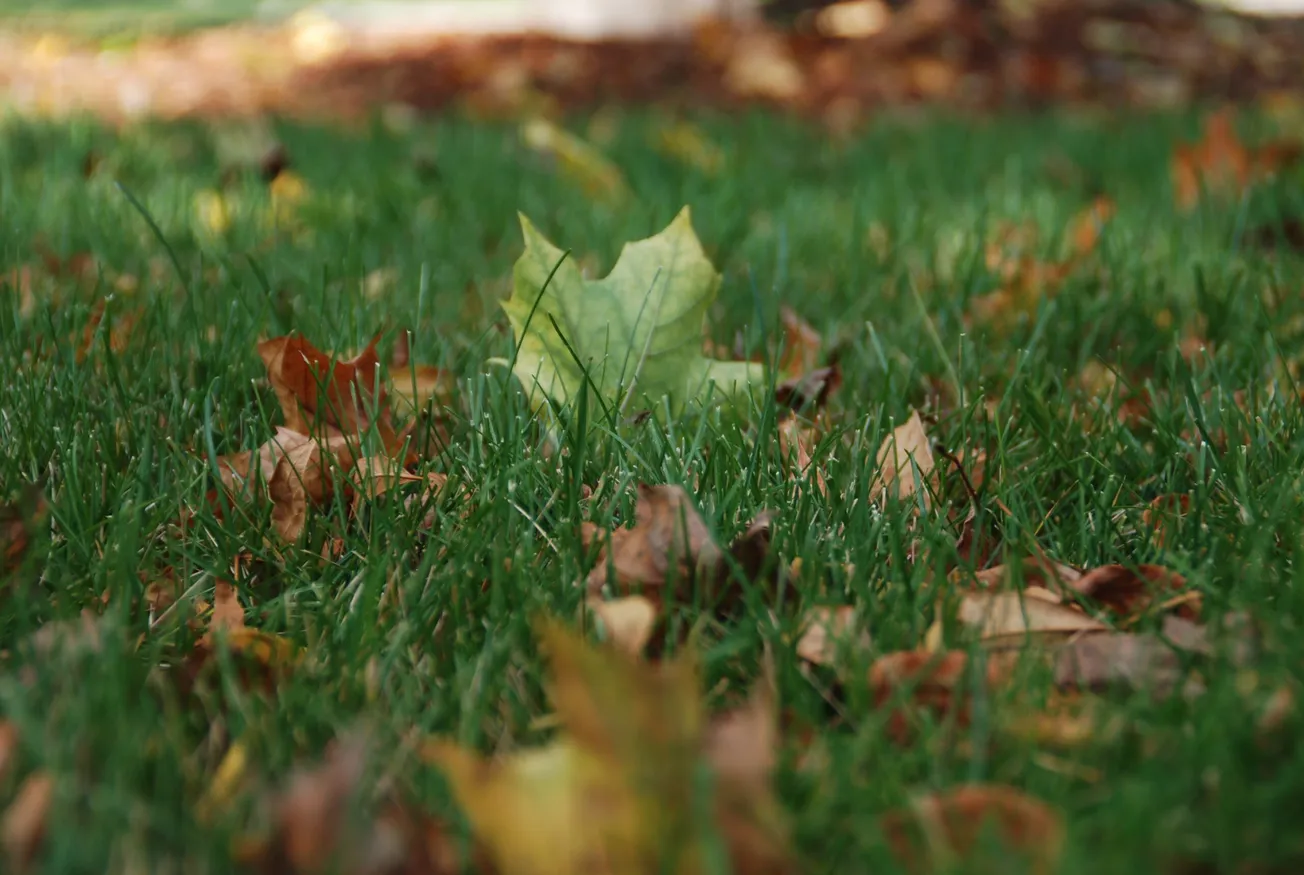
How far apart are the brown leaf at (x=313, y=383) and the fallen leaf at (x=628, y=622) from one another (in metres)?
0.57

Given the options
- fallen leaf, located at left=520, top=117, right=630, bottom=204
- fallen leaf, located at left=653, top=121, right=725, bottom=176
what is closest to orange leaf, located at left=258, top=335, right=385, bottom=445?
fallen leaf, located at left=520, top=117, right=630, bottom=204

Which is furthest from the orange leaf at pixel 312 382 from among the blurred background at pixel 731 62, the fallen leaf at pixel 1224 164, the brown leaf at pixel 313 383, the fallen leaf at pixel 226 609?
the blurred background at pixel 731 62

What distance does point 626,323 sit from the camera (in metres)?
1.63

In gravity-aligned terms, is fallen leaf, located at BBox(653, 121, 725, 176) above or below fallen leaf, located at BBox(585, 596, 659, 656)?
below

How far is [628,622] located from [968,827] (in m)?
0.36

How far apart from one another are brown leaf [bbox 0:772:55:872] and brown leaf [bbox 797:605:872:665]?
603mm

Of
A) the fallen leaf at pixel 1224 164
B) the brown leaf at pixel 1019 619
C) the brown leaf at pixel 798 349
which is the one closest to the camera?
the brown leaf at pixel 1019 619

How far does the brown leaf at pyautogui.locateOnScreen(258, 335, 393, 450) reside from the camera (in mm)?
1579

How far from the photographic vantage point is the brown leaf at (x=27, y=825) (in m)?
0.80

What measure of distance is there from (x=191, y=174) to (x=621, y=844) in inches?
118

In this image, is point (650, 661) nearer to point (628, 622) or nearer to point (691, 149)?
point (628, 622)

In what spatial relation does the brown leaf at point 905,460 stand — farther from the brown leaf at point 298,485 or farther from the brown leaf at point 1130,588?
the brown leaf at point 298,485

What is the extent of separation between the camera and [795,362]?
192cm

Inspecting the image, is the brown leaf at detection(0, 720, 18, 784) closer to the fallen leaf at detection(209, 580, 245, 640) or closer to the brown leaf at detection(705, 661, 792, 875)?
the fallen leaf at detection(209, 580, 245, 640)
